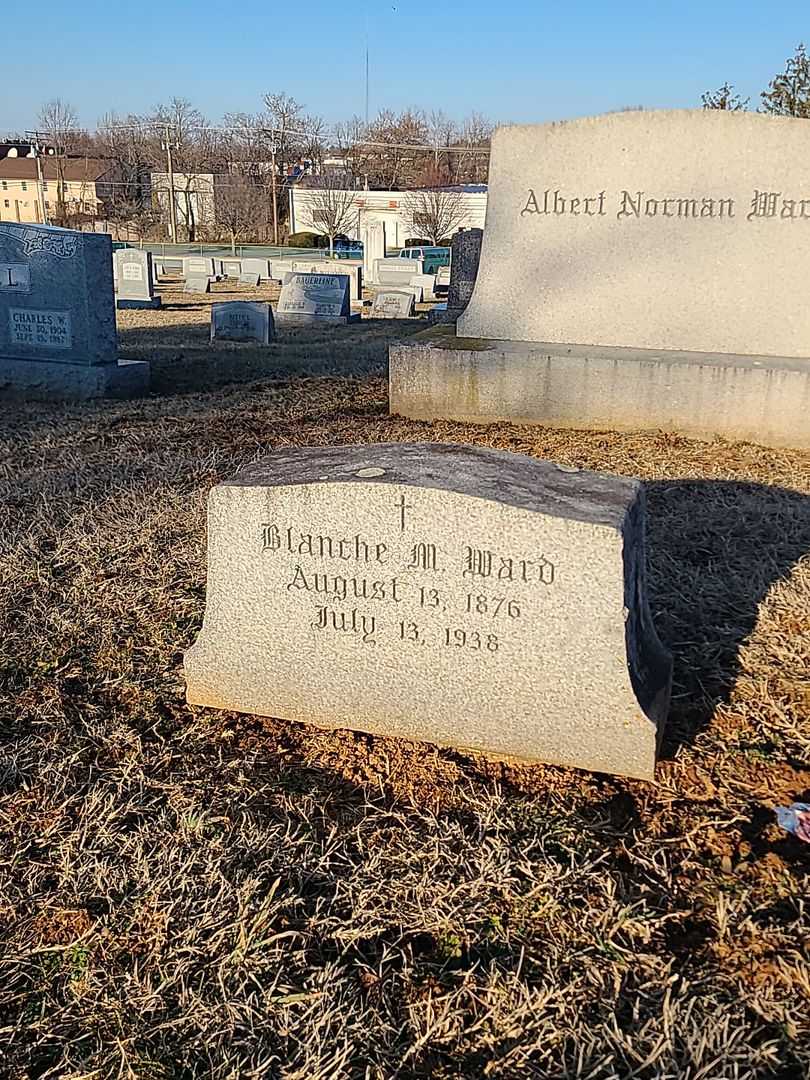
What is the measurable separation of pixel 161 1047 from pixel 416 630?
4.28ft

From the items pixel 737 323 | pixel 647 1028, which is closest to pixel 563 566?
pixel 647 1028

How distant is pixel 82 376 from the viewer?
902 cm

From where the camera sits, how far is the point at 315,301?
1759 cm

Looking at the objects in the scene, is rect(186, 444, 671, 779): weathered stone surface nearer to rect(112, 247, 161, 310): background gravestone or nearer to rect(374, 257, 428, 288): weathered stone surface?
rect(112, 247, 161, 310): background gravestone

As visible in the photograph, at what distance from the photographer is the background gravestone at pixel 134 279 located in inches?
774

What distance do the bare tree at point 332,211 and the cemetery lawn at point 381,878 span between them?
34.7 meters

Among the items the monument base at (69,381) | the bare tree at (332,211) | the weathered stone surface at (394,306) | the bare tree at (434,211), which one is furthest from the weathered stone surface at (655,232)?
the bare tree at (434,211)

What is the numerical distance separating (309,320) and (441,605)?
51.0 ft

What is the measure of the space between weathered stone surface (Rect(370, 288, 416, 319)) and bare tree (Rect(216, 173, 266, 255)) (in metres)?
29.5

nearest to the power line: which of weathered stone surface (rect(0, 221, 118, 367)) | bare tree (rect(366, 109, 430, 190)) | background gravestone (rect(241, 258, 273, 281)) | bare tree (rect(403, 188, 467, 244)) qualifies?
bare tree (rect(366, 109, 430, 190))

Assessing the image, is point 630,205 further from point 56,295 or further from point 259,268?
point 259,268

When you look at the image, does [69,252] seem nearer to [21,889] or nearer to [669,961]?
[21,889]

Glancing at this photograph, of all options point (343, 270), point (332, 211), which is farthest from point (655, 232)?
point (332, 211)

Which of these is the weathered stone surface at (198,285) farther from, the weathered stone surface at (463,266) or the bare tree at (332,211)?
the bare tree at (332,211)
